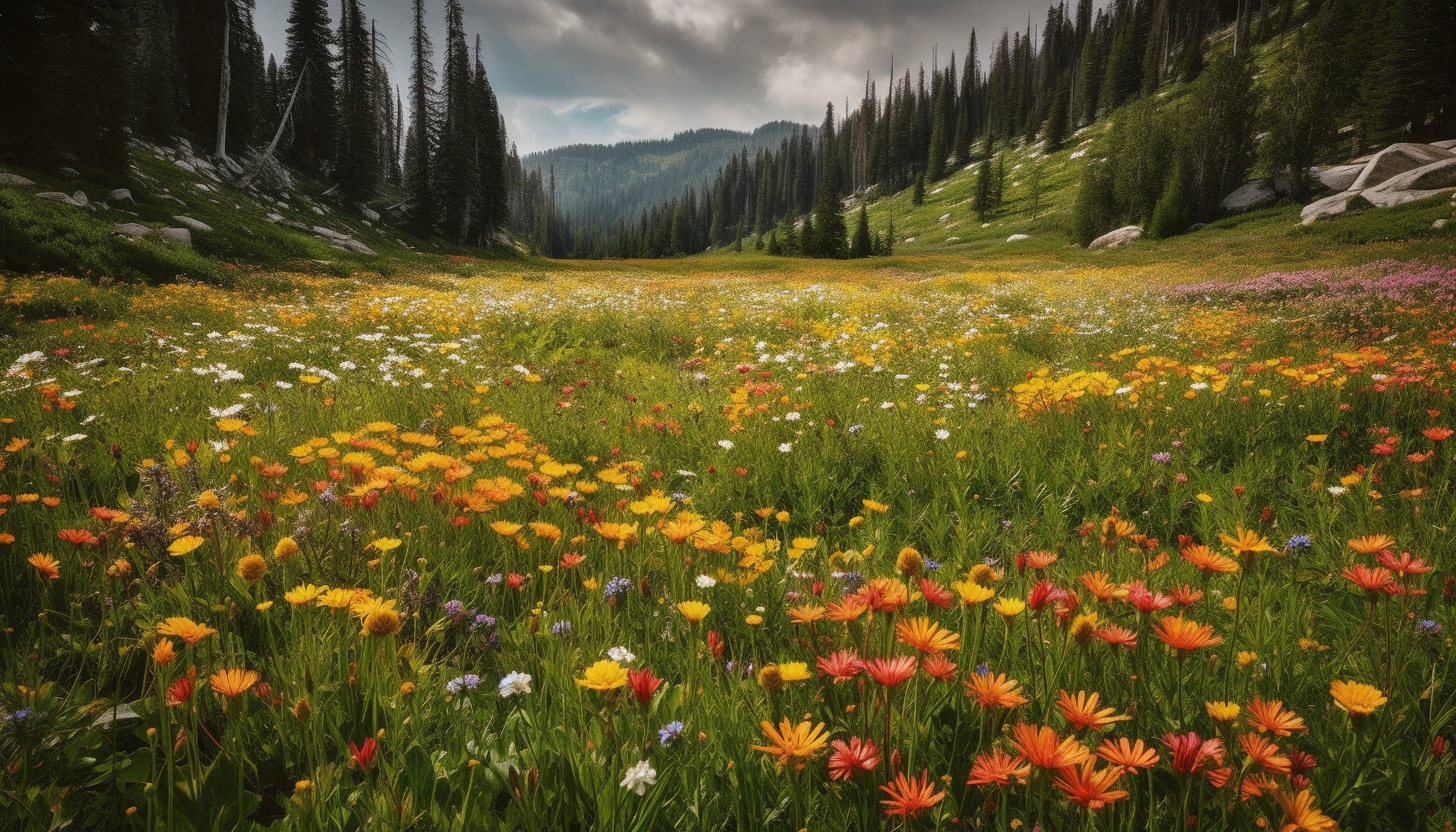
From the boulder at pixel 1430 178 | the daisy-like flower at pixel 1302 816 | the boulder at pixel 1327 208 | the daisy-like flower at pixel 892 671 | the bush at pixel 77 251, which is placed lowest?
the daisy-like flower at pixel 1302 816

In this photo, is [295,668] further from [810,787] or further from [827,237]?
[827,237]

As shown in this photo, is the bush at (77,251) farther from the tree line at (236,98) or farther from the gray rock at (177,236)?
the tree line at (236,98)

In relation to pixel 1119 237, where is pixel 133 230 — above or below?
below

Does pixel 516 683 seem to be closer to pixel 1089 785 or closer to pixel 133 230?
pixel 1089 785

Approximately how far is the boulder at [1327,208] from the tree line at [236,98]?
5173 cm

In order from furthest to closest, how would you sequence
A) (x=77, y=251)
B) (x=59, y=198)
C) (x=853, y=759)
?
(x=59, y=198)
(x=77, y=251)
(x=853, y=759)

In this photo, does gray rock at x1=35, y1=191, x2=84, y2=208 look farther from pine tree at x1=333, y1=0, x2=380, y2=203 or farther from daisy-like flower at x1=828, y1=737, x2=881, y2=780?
pine tree at x1=333, y1=0, x2=380, y2=203

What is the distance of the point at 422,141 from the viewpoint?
40.2 metres

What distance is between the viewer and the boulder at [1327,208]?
1243 inches

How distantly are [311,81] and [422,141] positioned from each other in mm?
10231

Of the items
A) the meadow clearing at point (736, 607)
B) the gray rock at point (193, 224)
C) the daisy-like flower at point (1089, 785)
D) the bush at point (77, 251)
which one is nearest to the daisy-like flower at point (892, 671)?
the meadow clearing at point (736, 607)

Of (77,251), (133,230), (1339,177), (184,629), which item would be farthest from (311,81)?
(1339,177)

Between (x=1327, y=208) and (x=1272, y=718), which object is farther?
(x=1327, y=208)

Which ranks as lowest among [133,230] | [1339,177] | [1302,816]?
[1302,816]
